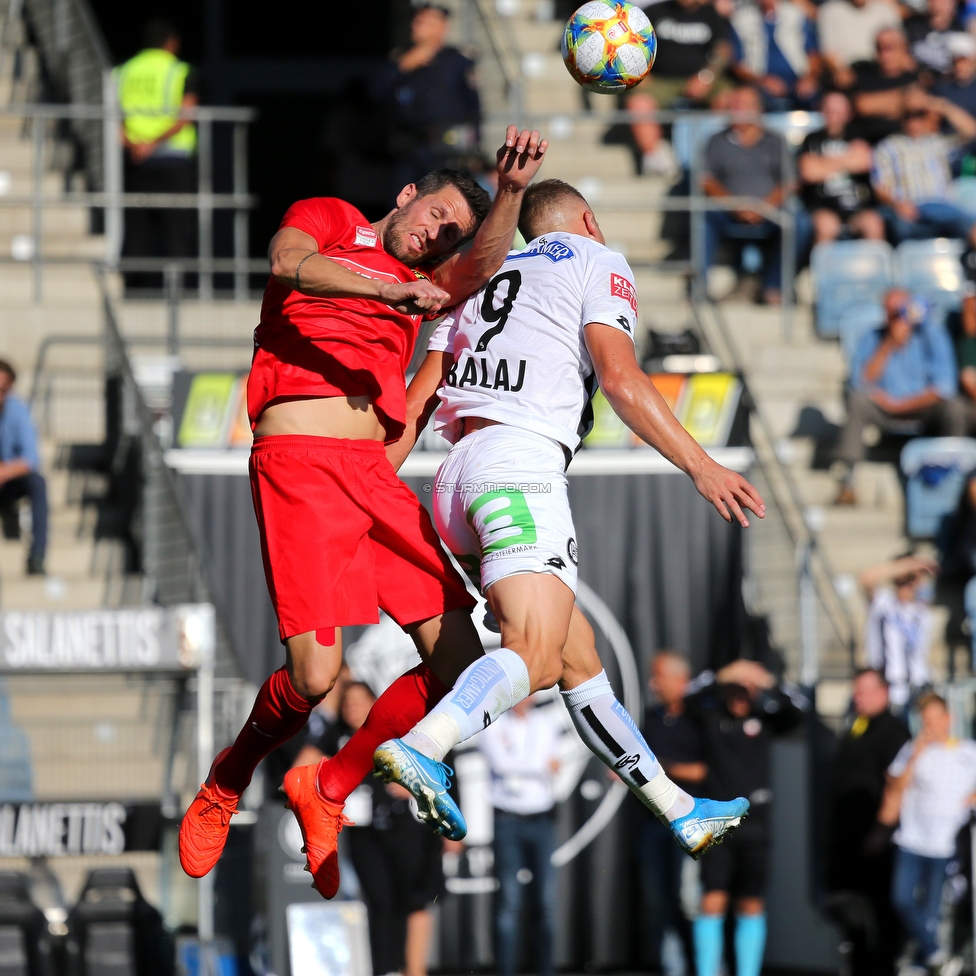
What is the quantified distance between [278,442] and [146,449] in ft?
20.0

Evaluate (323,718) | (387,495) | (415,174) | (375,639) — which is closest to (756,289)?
(415,174)

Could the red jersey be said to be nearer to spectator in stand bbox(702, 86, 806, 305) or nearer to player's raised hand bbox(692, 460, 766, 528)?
player's raised hand bbox(692, 460, 766, 528)

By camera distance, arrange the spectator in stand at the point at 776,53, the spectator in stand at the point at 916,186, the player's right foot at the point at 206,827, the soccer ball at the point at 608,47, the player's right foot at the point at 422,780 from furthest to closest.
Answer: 1. the spectator in stand at the point at 776,53
2. the spectator in stand at the point at 916,186
3. the soccer ball at the point at 608,47
4. the player's right foot at the point at 206,827
5. the player's right foot at the point at 422,780

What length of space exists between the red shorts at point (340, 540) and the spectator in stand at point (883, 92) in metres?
10.7

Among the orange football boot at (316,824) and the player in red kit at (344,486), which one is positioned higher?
the player in red kit at (344,486)

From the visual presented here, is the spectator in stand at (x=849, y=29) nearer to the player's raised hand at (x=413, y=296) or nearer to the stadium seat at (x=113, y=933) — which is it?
the stadium seat at (x=113, y=933)

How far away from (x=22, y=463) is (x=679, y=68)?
681cm

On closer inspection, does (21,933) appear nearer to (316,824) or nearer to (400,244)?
(316,824)

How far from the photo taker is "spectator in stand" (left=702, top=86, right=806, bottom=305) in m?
14.7

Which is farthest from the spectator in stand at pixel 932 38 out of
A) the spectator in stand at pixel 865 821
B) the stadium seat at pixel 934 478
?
the spectator in stand at pixel 865 821

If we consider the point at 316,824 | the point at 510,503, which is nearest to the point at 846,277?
the point at 510,503

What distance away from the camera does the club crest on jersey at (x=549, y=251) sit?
606cm

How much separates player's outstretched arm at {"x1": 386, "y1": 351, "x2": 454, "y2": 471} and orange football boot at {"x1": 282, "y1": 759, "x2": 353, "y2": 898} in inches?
44.8

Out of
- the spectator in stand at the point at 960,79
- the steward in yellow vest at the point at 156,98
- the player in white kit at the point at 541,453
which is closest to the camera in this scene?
the player in white kit at the point at 541,453
